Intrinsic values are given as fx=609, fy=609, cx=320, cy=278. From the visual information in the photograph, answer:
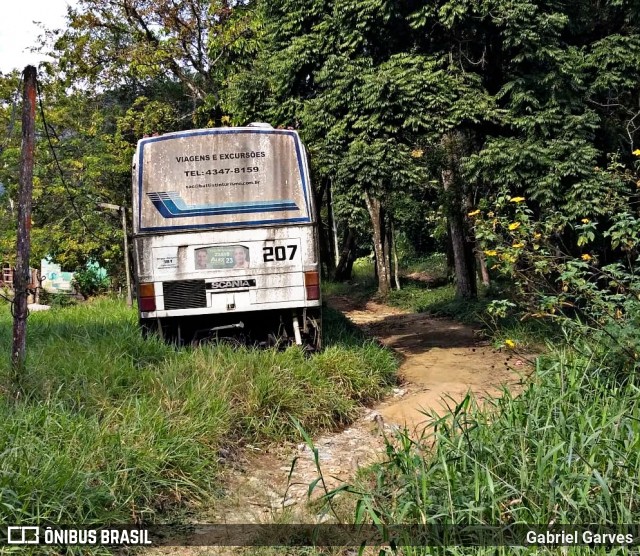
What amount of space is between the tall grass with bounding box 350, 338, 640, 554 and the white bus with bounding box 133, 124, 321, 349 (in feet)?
11.3

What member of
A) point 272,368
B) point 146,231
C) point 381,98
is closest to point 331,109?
point 381,98

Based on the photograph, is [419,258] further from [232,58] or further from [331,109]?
[331,109]

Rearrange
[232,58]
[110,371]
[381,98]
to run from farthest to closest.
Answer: [232,58]
[381,98]
[110,371]

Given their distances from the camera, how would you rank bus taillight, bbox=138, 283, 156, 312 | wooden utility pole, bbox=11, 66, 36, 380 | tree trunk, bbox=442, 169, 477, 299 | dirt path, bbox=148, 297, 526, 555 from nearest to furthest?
dirt path, bbox=148, 297, 526, 555 → wooden utility pole, bbox=11, 66, 36, 380 → bus taillight, bbox=138, 283, 156, 312 → tree trunk, bbox=442, 169, 477, 299

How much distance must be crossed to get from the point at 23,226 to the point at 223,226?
8.09ft

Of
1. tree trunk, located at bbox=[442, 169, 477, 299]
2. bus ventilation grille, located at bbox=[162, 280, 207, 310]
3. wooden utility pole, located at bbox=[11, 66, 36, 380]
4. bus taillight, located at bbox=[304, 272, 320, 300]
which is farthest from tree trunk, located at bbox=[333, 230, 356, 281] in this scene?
wooden utility pole, located at bbox=[11, 66, 36, 380]

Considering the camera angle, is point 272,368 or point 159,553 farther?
point 272,368

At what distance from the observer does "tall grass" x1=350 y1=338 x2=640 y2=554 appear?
2971 millimetres

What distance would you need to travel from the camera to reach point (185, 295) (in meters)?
7.04

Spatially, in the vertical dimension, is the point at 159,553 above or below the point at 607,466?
below

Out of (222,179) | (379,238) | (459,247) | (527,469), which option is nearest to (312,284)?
(222,179)

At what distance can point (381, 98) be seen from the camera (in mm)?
8555

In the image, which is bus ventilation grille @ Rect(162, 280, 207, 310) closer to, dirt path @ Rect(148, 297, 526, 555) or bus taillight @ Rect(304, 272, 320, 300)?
bus taillight @ Rect(304, 272, 320, 300)

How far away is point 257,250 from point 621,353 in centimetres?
404
